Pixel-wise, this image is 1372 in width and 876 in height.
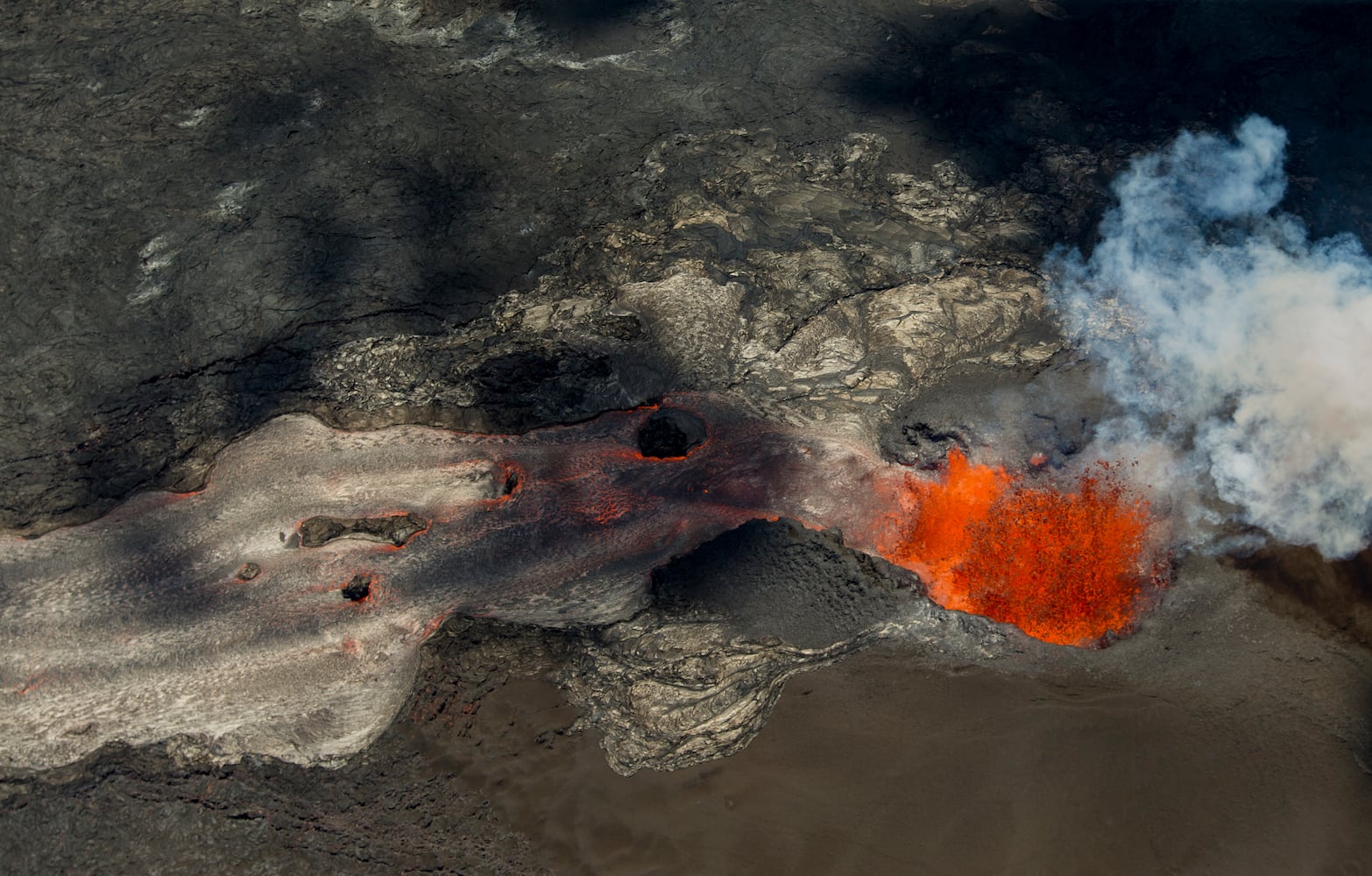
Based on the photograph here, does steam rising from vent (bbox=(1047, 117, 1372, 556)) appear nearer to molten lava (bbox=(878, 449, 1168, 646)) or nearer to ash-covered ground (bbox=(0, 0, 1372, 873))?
ash-covered ground (bbox=(0, 0, 1372, 873))

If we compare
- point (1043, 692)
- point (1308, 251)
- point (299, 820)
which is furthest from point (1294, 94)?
point (299, 820)

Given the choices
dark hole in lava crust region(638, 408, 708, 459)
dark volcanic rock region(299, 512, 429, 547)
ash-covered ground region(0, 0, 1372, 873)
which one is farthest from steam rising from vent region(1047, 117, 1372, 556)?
dark volcanic rock region(299, 512, 429, 547)

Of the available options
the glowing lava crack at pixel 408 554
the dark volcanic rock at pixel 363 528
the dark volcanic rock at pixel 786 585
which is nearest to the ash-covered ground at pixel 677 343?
the dark volcanic rock at pixel 786 585

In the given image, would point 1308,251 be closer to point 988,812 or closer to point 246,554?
point 988,812

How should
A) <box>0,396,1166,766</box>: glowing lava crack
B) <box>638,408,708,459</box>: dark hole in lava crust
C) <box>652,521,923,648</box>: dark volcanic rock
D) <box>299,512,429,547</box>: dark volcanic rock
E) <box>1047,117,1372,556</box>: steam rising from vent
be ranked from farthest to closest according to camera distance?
<box>638,408,708,459</box>: dark hole in lava crust → <box>1047,117,1372,556</box>: steam rising from vent → <box>299,512,429,547</box>: dark volcanic rock → <box>652,521,923,648</box>: dark volcanic rock → <box>0,396,1166,766</box>: glowing lava crack

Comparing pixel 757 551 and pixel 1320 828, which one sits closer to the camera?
pixel 1320 828

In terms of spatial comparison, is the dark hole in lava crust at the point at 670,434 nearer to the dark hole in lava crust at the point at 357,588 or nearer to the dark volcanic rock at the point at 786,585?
the dark volcanic rock at the point at 786,585
